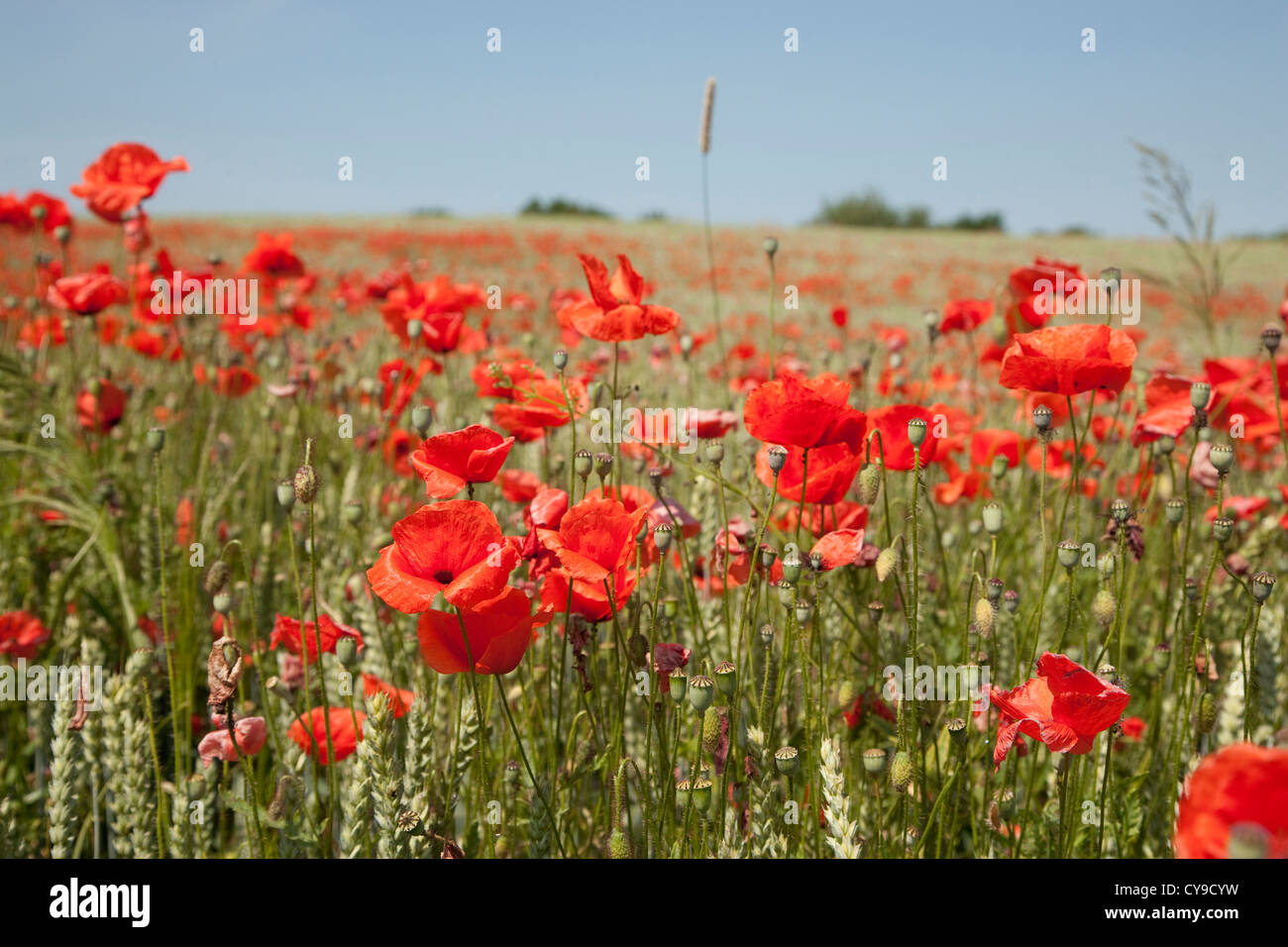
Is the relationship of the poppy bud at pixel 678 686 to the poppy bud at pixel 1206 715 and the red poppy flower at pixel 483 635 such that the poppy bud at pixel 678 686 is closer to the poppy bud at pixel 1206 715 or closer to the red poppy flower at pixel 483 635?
the red poppy flower at pixel 483 635

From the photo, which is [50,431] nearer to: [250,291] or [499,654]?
[250,291]

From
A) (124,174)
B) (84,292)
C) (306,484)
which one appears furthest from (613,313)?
(84,292)

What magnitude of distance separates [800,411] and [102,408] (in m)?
2.22

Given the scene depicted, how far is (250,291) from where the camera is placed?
297 cm

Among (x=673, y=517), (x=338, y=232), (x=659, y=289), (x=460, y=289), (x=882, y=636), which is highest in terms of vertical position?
(x=338, y=232)

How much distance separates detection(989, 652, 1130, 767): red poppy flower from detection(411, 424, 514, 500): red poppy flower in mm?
629

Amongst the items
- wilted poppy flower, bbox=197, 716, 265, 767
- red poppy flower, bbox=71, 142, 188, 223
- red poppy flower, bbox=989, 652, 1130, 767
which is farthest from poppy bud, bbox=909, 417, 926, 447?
red poppy flower, bbox=71, 142, 188, 223

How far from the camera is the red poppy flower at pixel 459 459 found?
108 centimetres

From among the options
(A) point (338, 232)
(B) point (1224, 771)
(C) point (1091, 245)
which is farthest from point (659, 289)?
(C) point (1091, 245)

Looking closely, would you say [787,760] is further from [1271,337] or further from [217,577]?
[1271,337]

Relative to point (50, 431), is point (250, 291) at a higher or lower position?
higher

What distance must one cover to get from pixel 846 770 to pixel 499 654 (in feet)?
2.40

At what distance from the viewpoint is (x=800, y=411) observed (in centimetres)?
118

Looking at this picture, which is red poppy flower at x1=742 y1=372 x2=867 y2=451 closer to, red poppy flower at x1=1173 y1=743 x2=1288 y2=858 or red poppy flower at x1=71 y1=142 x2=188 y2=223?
red poppy flower at x1=1173 y1=743 x2=1288 y2=858
